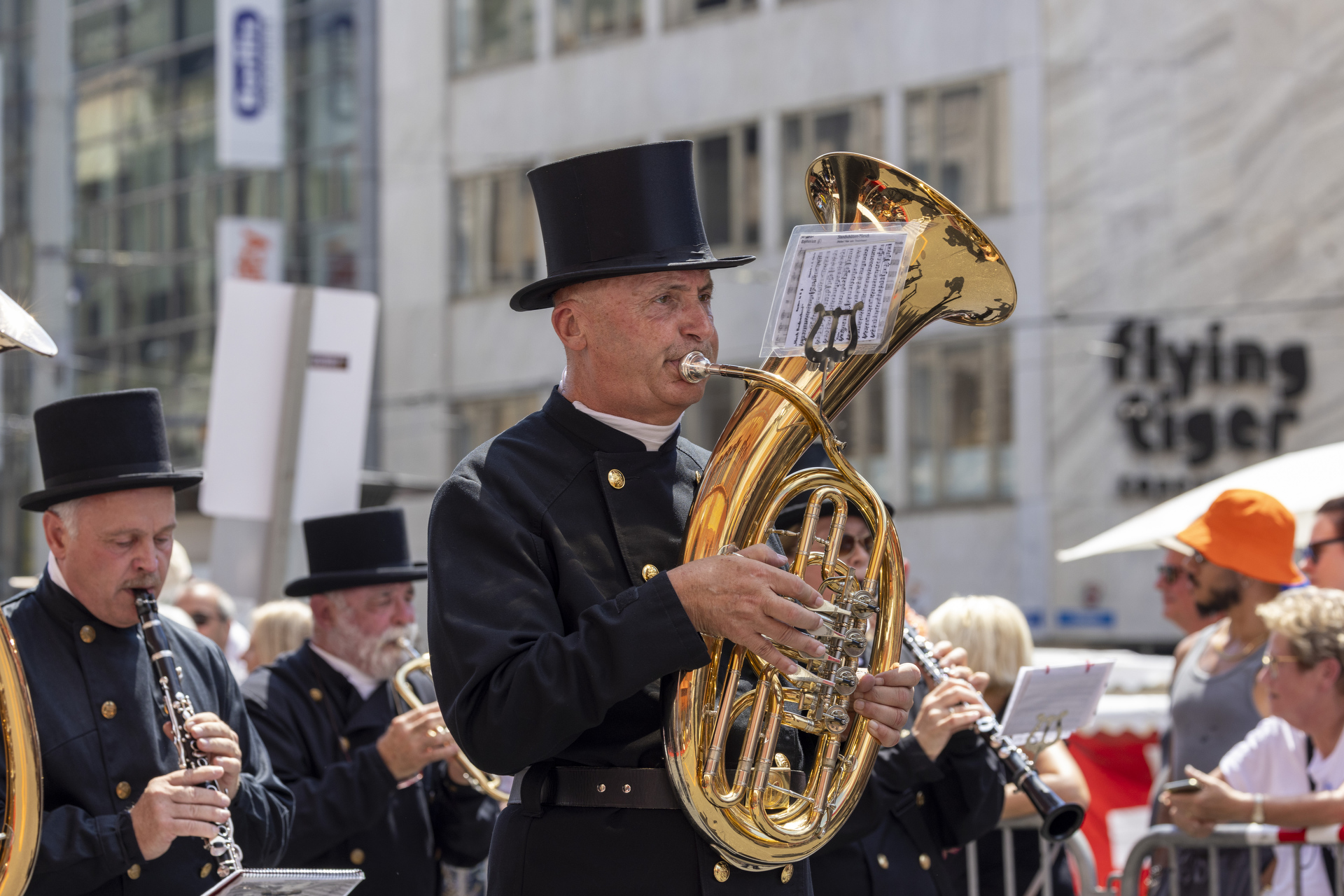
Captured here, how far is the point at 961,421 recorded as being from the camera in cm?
2452

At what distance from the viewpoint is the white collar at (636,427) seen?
3.44 meters

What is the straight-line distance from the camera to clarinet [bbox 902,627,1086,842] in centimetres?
428

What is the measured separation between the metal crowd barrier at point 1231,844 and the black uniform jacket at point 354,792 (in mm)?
2310

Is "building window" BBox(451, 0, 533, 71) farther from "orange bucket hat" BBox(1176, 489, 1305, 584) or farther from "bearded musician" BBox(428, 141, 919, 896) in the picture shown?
"bearded musician" BBox(428, 141, 919, 896)

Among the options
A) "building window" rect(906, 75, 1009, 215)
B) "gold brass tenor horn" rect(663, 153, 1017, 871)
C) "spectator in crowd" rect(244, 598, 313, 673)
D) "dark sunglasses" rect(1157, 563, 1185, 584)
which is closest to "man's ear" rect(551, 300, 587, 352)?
"gold brass tenor horn" rect(663, 153, 1017, 871)

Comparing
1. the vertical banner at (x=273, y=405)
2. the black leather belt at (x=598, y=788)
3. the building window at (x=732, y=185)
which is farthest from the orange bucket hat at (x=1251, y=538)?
the building window at (x=732, y=185)

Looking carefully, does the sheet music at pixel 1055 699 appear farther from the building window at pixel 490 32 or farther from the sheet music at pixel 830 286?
the building window at pixel 490 32

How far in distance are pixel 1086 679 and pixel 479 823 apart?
2051 millimetres

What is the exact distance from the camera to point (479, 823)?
5660 millimetres

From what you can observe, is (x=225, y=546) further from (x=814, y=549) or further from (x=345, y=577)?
(x=814, y=549)

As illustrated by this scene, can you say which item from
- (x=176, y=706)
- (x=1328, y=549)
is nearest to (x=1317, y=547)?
(x=1328, y=549)

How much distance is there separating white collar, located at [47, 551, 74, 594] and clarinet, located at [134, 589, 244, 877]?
0.68ft

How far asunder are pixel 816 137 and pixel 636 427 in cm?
2281

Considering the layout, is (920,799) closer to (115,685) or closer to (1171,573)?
(115,685)
